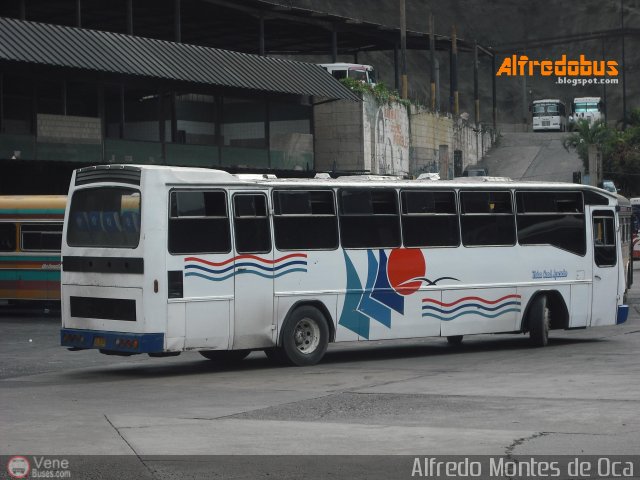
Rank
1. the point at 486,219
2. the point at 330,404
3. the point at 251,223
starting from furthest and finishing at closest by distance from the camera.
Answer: the point at 486,219 < the point at 251,223 < the point at 330,404

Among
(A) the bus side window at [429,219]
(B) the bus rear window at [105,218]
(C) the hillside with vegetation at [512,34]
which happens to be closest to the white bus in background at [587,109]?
(C) the hillside with vegetation at [512,34]

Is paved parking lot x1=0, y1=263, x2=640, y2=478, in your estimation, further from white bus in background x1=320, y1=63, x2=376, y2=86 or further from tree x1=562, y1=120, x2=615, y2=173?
tree x1=562, y1=120, x2=615, y2=173

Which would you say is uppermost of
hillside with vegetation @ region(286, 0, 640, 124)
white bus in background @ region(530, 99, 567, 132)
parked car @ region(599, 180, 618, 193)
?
hillside with vegetation @ region(286, 0, 640, 124)

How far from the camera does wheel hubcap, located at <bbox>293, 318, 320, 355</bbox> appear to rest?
19.1 metres

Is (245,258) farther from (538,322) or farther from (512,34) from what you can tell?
(512,34)

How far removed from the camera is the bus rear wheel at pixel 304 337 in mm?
18844

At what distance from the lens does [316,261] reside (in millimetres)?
19375

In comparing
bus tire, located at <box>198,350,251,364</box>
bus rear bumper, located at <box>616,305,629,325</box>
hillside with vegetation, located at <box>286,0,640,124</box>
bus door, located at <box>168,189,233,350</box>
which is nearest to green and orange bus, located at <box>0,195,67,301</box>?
bus tire, located at <box>198,350,251,364</box>

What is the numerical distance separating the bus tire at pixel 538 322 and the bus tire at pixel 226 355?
16.8ft

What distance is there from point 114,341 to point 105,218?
71.0 inches

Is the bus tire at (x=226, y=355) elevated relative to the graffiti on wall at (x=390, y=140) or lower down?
lower down

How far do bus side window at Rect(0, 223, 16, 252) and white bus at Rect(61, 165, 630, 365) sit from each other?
13.1 m

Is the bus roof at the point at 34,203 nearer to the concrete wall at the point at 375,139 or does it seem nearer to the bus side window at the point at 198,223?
the bus side window at the point at 198,223

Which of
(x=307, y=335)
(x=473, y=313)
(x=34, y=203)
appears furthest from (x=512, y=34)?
(x=307, y=335)
